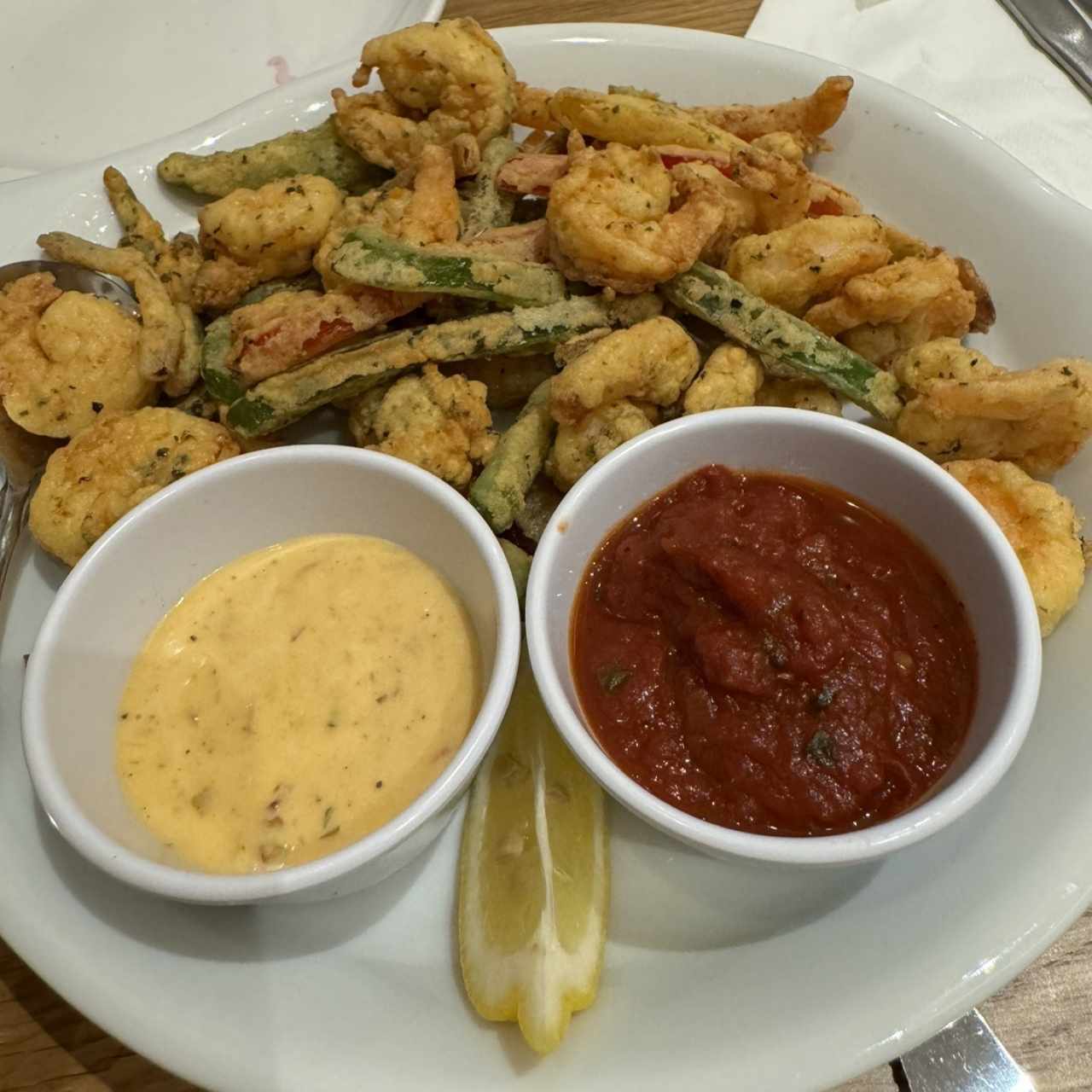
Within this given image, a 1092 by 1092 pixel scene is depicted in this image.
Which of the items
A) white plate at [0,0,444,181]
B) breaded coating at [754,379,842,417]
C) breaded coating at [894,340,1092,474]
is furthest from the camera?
white plate at [0,0,444,181]

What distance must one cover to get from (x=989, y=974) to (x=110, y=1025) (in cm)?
132

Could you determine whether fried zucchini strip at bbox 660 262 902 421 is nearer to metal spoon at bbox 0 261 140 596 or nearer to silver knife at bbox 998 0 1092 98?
metal spoon at bbox 0 261 140 596

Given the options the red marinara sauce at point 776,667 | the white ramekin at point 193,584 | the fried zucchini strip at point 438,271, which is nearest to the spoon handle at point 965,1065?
the red marinara sauce at point 776,667

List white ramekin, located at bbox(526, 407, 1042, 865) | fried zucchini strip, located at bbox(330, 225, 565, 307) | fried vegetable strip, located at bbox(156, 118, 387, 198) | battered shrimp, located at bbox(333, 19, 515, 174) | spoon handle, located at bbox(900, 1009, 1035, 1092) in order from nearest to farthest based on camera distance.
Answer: white ramekin, located at bbox(526, 407, 1042, 865) < spoon handle, located at bbox(900, 1009, 1035, 1092) < fried zucchini strip, located at bbox(330, 225, 565, 307) < battered shrimp, located at bbox(333, 19, 515, 174) < fried vegetable strip, located at bbox(156, 118, 387, 198)

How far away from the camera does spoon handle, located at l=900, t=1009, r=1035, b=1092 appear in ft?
5.17

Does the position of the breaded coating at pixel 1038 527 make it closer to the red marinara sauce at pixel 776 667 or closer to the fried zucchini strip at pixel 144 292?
the red marinara sauce at pixel 776 667

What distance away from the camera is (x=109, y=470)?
71.2 inches

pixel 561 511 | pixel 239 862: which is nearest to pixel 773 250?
pixel 561 511

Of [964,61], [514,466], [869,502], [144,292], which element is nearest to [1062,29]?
[964,61]

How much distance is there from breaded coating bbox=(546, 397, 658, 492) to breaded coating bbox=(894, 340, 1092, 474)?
22.9 inches

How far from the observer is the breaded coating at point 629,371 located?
1.73 m

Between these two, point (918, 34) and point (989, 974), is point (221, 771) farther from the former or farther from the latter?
point (918, 34)

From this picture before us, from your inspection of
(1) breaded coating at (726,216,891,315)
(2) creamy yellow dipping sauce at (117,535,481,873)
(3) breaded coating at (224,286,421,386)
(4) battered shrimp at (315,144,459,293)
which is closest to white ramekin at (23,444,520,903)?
(2) creamy yellow dipping sauce at (117,535,481,873)

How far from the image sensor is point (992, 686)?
4.69ft
